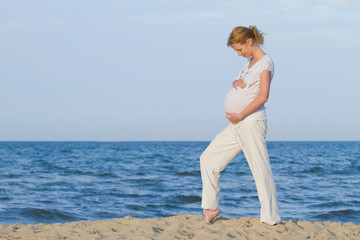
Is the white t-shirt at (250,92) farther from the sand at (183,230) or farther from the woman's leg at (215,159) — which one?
the sand at (183,230)

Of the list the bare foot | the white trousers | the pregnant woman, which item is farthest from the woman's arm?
the bare foot

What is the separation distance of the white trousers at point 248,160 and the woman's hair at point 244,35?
0.79m

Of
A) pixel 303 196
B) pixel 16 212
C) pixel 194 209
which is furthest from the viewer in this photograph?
pixel 303 196

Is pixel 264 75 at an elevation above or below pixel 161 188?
above

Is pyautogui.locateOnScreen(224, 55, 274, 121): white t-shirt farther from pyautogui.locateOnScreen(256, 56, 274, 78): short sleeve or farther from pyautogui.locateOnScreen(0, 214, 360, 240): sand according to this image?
pyautogui.locateOnScreen(0, 214, 360, 240): sand

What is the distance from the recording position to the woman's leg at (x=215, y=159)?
4.71 metres

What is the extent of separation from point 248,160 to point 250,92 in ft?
2.22

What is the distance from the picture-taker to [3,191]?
11406mm

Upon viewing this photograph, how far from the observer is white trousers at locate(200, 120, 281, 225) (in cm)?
447

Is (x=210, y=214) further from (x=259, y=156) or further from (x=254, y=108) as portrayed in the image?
(x=254, y=108)

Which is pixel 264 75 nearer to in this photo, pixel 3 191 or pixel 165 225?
pixel 165 225

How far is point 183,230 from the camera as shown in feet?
15.4

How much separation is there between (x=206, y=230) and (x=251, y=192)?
6977 mm

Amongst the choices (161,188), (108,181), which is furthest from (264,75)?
(108,181)
